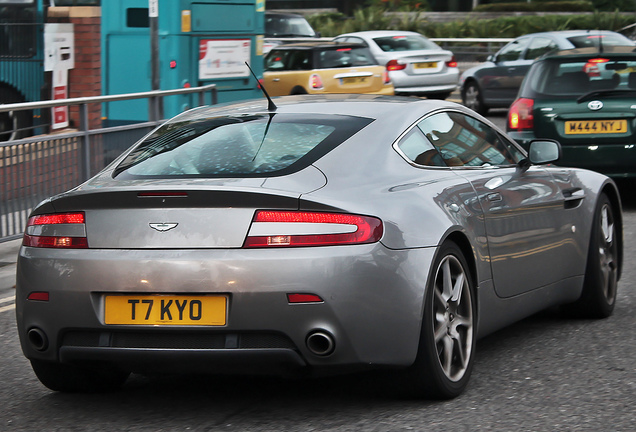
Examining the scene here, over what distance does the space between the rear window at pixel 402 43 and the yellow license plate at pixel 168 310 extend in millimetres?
21075

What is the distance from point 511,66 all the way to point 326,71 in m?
3.93

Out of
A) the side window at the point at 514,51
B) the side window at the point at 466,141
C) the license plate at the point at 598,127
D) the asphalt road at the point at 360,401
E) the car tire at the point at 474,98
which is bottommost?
the car tire at the point at 474,98

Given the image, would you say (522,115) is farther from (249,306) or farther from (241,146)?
(249,306)

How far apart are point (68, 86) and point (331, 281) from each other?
1086 centimetres

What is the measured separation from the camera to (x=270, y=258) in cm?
438

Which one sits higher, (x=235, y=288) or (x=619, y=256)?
(x=235, y=288)

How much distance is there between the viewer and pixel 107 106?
1087 cm

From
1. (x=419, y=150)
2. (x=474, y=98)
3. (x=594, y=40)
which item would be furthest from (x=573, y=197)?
(x=474, y=98)

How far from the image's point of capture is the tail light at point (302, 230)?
4414 millimetres

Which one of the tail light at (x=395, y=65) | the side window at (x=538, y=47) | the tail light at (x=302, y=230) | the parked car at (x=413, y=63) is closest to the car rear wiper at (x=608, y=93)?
the tail light at (x=302, y=230)

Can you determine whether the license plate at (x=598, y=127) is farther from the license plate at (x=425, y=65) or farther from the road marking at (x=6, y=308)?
the license plate at (x=425, y=65)

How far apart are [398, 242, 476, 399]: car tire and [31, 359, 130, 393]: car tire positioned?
1.33 m

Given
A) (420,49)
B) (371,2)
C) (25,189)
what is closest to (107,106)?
(25,189)

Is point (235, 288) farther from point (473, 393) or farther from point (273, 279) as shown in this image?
point (473, 393)
